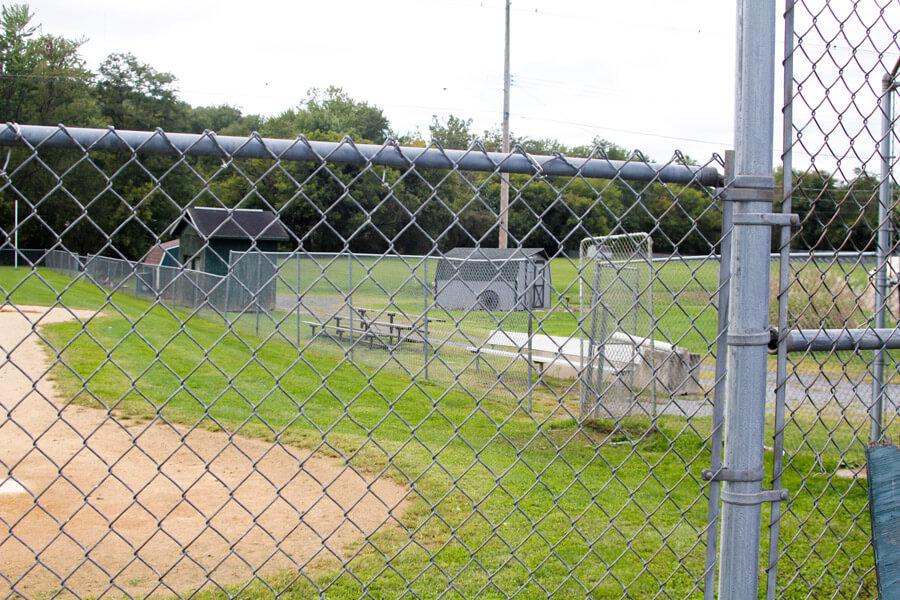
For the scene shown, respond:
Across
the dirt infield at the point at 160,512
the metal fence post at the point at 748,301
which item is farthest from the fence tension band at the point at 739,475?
the dirt infield at the point at 160,512

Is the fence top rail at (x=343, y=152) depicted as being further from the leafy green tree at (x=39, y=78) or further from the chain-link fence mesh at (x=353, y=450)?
the leafy green tree at (x=39, y=78)

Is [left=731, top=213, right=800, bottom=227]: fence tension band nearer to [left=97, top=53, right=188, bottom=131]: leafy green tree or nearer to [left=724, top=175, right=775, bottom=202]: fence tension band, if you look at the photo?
[left=724, top=175, right=775, bottom=202]: fence tension band

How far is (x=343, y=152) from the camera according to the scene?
179cm

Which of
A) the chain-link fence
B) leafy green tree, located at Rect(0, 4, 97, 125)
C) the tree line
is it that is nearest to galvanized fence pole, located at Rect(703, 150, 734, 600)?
the chain-link fence

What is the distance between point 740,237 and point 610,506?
385 centimetres

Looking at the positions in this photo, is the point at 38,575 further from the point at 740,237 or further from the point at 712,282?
the point at 712,282

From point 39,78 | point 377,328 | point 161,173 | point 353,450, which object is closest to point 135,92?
point 39,78

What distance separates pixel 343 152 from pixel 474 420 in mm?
6616

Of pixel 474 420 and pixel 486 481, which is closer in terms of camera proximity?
pixel 486 481

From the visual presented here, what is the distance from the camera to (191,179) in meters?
32.1

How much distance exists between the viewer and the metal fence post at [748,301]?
1.85m

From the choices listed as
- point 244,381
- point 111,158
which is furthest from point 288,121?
point 244,381

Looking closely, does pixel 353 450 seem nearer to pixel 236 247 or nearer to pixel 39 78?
pixel 236 247

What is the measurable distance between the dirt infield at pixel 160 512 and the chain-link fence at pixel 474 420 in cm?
3
